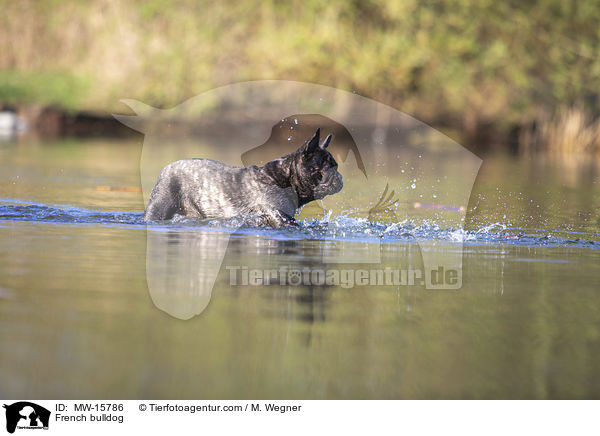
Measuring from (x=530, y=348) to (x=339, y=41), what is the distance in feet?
115

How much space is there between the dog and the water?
0.24m

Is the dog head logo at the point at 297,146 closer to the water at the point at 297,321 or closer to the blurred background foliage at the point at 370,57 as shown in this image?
the water at the point at 297,321

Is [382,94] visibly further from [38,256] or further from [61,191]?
[38,256]

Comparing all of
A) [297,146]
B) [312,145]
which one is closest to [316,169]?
[312,145]

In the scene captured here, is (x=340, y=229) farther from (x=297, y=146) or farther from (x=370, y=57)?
(x=370, y=57)

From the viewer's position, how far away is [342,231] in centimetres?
1077

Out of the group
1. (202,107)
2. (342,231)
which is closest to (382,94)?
(202,107)

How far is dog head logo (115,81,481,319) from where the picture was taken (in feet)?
26.7

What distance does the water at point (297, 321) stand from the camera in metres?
4.84

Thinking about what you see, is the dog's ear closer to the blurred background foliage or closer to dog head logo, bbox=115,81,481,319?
dog head logo, bbox=115,81,481,319

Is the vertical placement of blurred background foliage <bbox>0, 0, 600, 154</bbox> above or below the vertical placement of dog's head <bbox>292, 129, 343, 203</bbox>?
above
